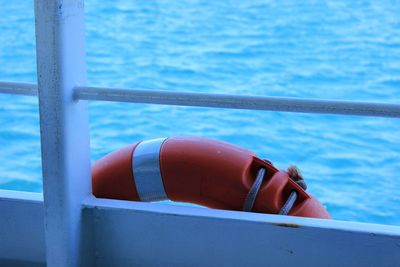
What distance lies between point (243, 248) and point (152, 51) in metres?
6.07

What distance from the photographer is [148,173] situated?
169 centimetres

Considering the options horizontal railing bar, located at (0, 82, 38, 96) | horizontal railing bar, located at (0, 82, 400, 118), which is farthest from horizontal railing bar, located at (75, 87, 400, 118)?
horizontal railing bar, located at (0, 82, 38, 96)

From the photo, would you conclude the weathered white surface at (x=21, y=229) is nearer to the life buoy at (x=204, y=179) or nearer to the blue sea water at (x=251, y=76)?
the life buoy at (x=204, y=179)

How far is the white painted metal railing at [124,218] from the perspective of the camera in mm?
1392

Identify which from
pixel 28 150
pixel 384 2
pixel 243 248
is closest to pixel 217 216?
pixel 243 248

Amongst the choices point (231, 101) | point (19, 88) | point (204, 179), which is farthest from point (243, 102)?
point (19, 88)

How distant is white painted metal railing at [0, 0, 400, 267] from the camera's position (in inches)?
54.8

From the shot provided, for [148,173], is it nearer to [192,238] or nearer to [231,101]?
[192,238]

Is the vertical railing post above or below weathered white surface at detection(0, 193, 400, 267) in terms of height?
above

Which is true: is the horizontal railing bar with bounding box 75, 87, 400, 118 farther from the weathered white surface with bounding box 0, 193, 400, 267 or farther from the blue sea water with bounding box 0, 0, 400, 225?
the blue sea water with bounding box 0, 0, 400, 225

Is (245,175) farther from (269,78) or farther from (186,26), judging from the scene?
(186,26)

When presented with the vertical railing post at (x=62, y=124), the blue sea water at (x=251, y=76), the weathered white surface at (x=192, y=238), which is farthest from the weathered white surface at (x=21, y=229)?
the blue sea water at (x=251, y=76)

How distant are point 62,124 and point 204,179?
423 millimetres

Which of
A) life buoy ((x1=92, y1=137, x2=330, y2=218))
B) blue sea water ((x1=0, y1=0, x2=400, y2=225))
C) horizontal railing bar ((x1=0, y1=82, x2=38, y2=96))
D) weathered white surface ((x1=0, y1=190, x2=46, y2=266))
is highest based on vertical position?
horizontal railing bar ((x1=0, y1=82, x2=38, y2=96))
